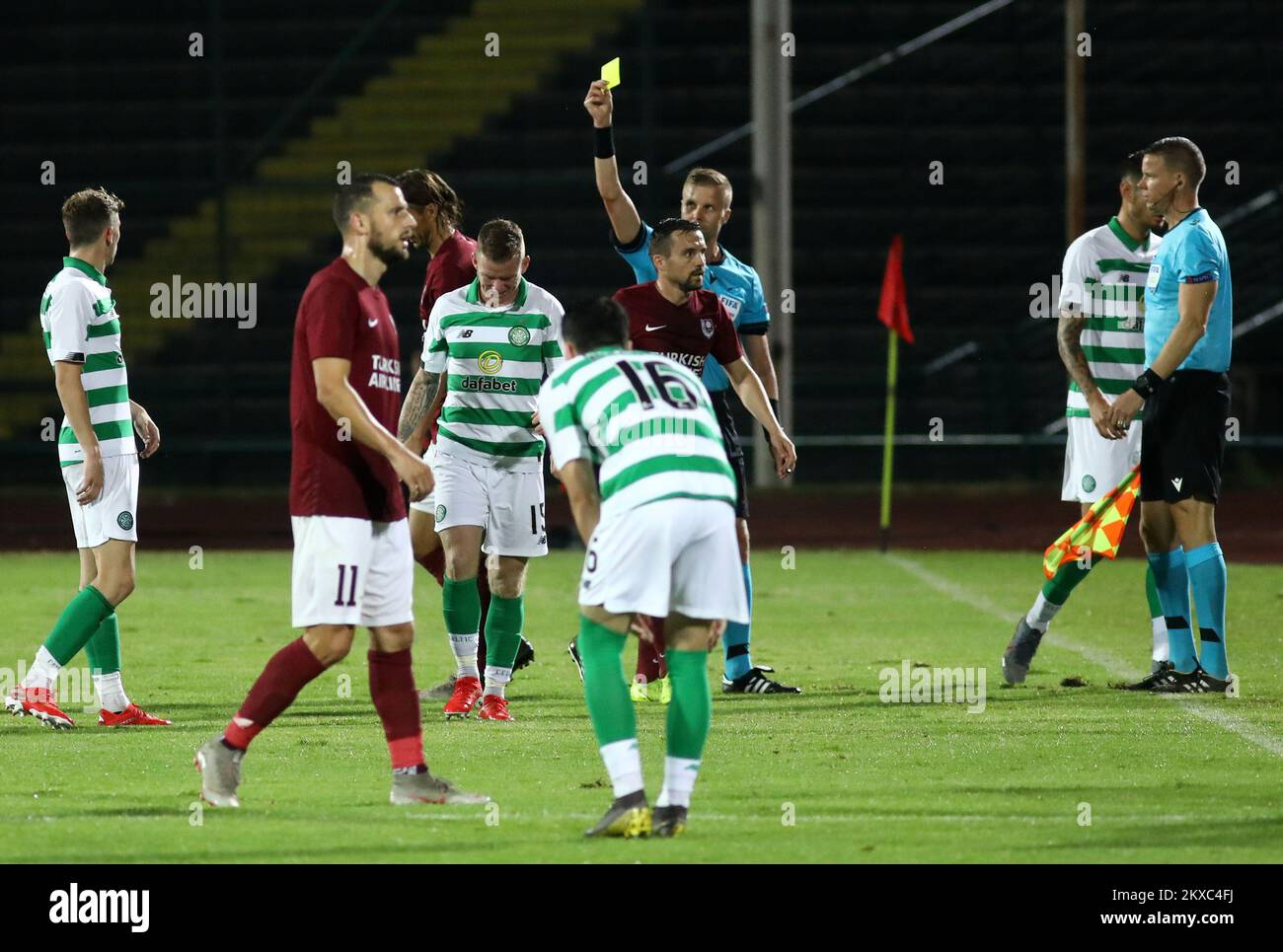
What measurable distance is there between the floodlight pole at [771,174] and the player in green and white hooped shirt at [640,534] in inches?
622

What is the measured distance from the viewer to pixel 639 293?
8.58 metres

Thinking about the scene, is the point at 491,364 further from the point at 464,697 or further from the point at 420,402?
the point at 464,697

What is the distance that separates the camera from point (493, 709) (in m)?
8.20

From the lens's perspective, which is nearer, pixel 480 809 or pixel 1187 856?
pixel 1187 856

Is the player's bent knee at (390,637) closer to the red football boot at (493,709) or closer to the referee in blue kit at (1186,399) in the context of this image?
the red football boot at (493,709)

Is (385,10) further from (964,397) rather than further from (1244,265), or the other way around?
(1244,265)

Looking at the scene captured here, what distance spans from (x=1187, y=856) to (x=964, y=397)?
17229 mm

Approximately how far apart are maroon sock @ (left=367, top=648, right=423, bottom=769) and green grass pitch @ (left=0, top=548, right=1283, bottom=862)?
0.19 m

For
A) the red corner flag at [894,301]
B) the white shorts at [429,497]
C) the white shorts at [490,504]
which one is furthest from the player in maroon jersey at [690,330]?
the red corner flag at [894,301]

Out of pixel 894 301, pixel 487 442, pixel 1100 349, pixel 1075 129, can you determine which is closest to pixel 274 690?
pixel 487 442

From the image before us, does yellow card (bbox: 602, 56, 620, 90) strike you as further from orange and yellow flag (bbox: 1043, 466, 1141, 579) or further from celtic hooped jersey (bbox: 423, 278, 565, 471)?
orange and yellow flag (bbox: 1043, 466, 1141, 579)

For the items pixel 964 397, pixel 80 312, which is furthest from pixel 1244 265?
pixel 80 312

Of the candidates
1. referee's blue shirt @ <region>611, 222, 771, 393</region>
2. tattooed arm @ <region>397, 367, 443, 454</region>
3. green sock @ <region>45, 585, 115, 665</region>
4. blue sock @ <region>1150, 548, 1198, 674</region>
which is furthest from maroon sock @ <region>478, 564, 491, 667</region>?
blue sock @ <region>1150, 548, 1198, 674</region>

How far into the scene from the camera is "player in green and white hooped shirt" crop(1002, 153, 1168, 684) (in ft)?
30.0
